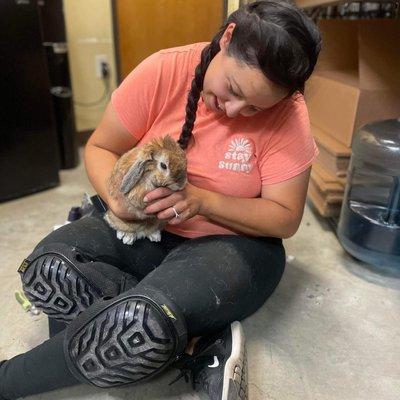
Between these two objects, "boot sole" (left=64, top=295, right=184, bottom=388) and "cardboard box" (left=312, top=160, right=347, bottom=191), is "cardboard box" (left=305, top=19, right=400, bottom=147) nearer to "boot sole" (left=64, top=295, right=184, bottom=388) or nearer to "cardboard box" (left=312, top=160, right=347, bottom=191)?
"cardboard box" (left=312, top=160, right=347, bottom=191)

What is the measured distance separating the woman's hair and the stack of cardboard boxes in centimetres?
82

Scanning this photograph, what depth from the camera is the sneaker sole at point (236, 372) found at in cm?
73

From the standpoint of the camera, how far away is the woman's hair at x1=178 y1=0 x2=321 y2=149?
68 centimetres

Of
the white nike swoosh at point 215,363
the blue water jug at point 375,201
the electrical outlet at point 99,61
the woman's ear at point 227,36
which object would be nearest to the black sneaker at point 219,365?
the white nike swoosh at point 215,363

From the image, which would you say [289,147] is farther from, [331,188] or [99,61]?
[99,61]

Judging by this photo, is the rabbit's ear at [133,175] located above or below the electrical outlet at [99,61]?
above

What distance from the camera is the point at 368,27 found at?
1.47 meters

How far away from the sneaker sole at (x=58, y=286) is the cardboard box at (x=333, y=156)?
42.2 inches

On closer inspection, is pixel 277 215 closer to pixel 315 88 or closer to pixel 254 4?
pixel 254 4

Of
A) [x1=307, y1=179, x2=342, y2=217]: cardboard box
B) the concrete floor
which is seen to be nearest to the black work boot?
the concrete floor

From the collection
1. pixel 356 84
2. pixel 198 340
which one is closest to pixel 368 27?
pixel 356 84

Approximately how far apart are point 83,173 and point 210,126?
4.82 ft

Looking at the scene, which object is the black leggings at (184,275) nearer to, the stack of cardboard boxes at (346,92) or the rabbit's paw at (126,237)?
the rabbit's paw at (126,237)

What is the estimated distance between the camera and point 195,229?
3.08 ft
